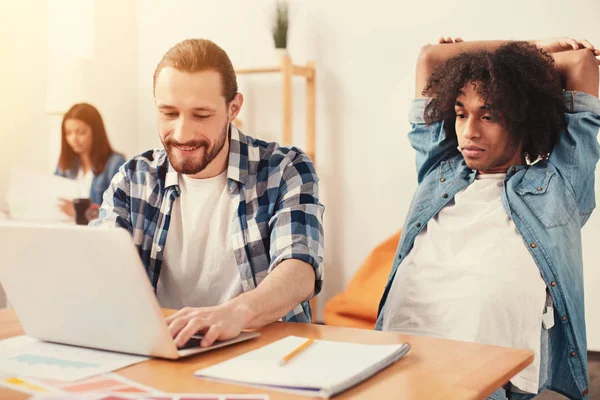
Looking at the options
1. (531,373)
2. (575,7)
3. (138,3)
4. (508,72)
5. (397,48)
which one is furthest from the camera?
(138,3)

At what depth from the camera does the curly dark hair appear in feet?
6.30

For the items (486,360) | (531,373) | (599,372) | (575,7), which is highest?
(575,7)

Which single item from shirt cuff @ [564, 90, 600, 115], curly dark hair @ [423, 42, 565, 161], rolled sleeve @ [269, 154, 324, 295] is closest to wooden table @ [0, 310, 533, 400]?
rolled sleeve @ [269, 154, 324, 295]

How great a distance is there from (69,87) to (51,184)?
62cm

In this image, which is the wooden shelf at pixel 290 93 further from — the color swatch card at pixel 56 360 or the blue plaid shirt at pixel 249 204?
the color swatch card at pixel 56 360

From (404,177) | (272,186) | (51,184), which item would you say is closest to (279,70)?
(404,177)

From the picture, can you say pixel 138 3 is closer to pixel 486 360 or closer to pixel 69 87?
pixel 69 87

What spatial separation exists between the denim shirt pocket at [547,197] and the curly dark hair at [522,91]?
0.11 m

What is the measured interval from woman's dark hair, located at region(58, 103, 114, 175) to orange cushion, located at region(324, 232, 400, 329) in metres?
1.55

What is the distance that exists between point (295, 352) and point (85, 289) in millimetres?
313

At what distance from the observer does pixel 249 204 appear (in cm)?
165

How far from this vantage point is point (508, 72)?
1961 mm

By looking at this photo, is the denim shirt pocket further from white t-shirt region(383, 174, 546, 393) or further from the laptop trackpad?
the laptop trackpad

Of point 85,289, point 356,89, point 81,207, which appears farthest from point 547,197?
point 81,207
